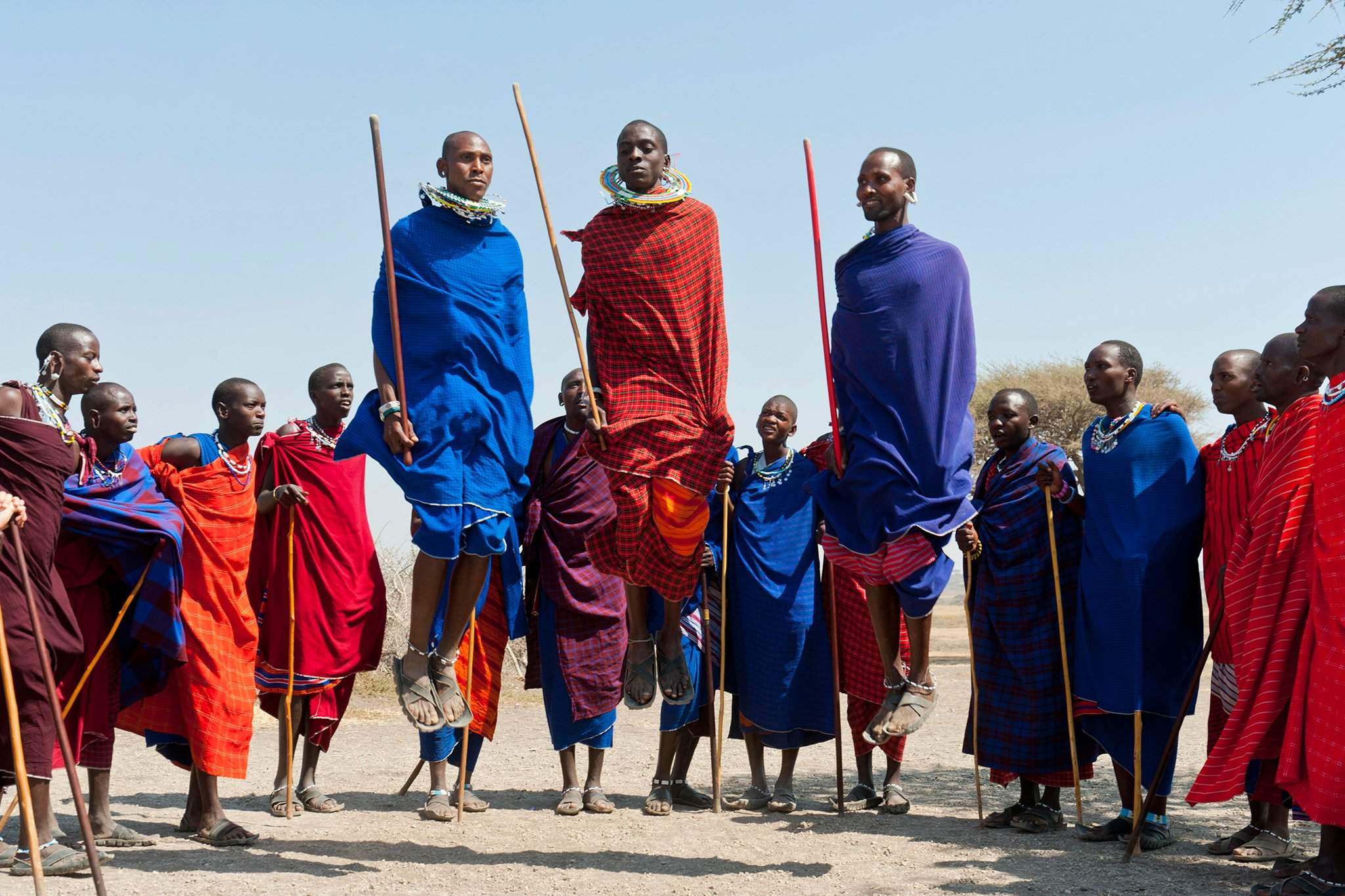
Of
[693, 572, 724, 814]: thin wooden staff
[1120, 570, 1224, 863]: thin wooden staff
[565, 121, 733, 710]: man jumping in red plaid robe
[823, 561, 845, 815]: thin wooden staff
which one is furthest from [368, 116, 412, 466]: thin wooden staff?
[1120, 570, 1224, 863]: thin wooden staff

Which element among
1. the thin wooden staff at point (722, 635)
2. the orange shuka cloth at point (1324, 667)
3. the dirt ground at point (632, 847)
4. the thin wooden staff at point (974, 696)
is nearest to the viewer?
the orange shuka cloth at point (1324, 667)

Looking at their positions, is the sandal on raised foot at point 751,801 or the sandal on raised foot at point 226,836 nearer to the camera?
the sandal on raised foot at point 226,836

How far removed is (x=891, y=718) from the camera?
6.44 metres

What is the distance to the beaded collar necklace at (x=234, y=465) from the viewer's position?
852cm

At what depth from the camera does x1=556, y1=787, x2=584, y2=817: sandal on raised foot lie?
8828 mm

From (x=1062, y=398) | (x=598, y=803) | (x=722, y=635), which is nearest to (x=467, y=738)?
(x=598, y=803)

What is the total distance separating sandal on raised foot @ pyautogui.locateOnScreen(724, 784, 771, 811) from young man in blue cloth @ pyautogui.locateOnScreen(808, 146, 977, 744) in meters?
2.67

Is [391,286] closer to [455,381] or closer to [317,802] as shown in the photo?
[455,381]

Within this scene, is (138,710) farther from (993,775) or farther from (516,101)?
(993,775)

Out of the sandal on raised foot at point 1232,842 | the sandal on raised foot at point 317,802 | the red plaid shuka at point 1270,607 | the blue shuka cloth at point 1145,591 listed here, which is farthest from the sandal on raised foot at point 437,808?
the sandal on raised foot at point 1232,842

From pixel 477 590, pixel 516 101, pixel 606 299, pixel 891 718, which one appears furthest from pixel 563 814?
pixel 516 101

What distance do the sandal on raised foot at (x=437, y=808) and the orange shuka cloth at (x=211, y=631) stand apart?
1.23 metres

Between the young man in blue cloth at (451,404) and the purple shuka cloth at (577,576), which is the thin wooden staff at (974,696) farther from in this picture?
the young man in blue cloth at (451,404)

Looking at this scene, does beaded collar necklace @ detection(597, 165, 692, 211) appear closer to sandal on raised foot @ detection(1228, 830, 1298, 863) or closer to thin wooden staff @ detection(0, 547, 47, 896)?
thin wooden staff @ detection(0, 547, 47, 896)
